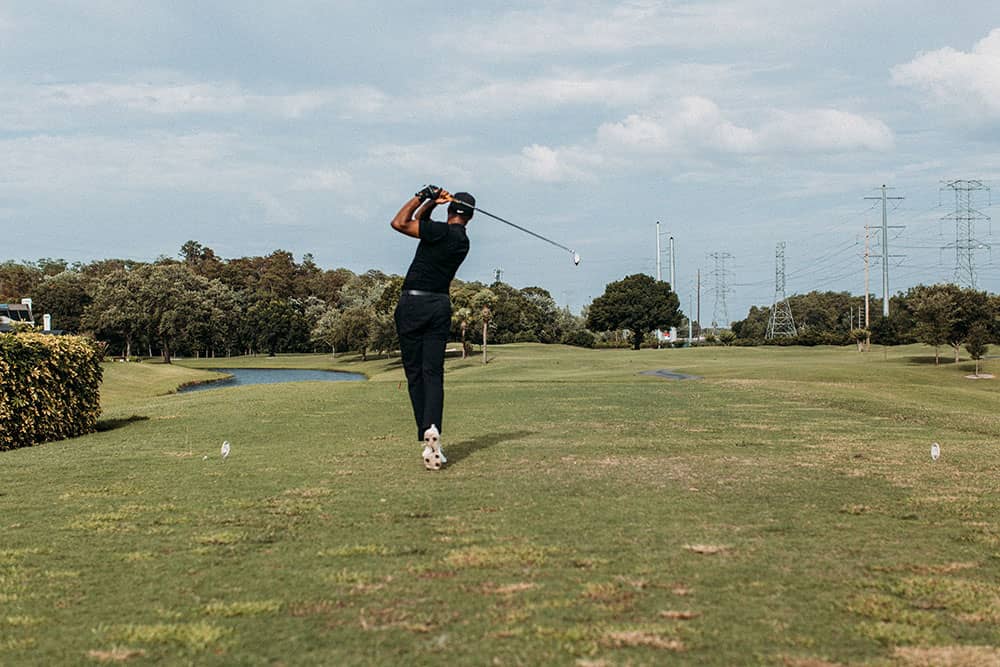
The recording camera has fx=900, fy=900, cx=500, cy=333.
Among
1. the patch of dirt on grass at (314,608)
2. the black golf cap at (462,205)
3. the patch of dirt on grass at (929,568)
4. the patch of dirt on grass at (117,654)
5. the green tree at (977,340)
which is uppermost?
the black golf cap at (462,205)

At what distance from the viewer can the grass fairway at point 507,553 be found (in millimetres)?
4258

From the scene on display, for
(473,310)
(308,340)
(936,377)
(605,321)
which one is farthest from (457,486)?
(308,340)

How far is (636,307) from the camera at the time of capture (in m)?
107

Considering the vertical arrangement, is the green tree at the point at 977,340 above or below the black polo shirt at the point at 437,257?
below

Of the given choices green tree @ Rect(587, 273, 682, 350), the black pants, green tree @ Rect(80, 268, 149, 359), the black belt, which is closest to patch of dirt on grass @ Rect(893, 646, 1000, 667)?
the black pants

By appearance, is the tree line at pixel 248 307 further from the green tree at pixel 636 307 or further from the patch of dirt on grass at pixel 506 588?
the patch of dirt on grass at pixel 506 588

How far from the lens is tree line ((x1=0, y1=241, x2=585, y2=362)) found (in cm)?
9338

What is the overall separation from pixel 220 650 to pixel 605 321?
105m

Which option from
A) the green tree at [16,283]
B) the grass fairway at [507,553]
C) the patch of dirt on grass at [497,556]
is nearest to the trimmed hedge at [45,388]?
the grass fairway at [507,553]

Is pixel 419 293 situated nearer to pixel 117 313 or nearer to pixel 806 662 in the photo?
pixel 806 662

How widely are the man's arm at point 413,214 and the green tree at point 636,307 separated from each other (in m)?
95.6

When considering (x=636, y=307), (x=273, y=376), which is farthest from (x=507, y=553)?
(x=636, y=307)

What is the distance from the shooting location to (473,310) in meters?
80.9

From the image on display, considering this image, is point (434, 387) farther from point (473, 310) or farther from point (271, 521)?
point (473, 310)
